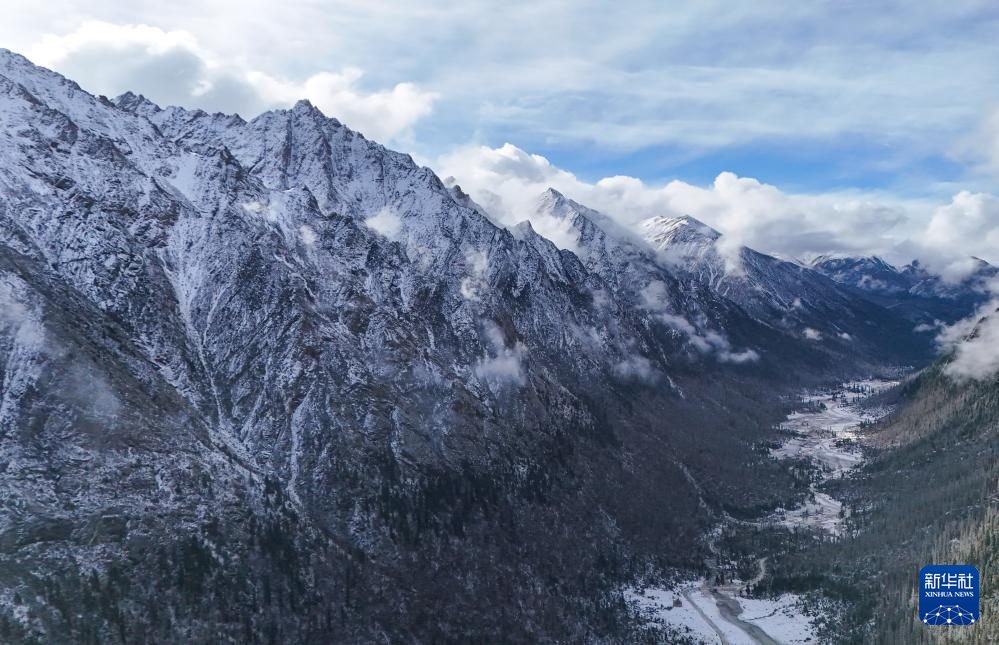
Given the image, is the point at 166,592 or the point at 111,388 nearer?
the point at 166,592

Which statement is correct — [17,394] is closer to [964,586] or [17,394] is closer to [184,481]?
[184,481]

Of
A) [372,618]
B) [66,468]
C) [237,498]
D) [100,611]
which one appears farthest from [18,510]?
[372,618]

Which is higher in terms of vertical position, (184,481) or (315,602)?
(184,481)

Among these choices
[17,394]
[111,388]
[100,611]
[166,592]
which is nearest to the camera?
[100,611]

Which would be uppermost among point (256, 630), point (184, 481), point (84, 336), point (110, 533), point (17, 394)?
point (84, 336)

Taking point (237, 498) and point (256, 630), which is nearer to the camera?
point (256, 630)

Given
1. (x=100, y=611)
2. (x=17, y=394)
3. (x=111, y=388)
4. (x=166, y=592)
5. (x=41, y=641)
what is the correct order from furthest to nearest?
(x=111, y=388) → (x=17, y=394) → (x=166, y=592) → (x=100, y=611) → (x=41, y=641)

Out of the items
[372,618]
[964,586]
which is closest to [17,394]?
[372,618]

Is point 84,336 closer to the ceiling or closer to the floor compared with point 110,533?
closer to the ceiling

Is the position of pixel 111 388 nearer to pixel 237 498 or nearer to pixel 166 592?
pixel 237 498
